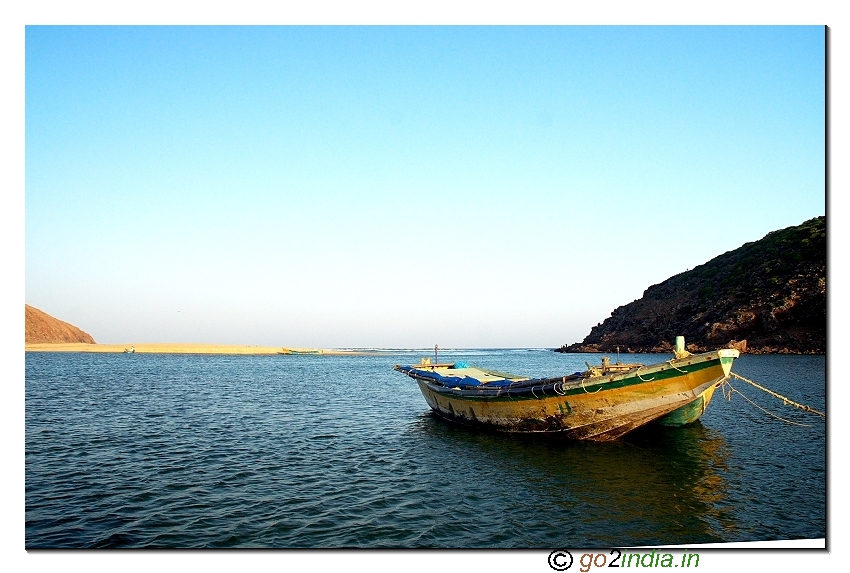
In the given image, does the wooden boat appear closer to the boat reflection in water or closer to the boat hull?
the boat hull

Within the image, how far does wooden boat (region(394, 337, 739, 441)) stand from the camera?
57.7 feet

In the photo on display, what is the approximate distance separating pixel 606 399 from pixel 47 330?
157289 millimetres

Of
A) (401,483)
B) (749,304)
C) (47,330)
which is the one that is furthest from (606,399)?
(47,330)

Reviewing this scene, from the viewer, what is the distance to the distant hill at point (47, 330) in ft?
390

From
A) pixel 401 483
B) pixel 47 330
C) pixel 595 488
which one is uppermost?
pixel 47 330

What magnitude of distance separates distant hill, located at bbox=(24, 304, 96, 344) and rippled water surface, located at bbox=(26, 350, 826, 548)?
374 ft

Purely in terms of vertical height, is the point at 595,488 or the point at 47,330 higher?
the point at 47,330

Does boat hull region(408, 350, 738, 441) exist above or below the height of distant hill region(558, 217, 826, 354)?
below

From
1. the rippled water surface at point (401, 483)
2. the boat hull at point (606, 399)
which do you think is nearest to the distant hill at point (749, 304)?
the boat hull at point (606, 399)

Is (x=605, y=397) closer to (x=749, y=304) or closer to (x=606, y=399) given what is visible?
(x=606, y=399)

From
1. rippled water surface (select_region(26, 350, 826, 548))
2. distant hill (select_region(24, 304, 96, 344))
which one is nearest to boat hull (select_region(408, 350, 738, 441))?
rippled water surface (select_region(26, 350, 826, 548))

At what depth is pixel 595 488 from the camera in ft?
47.7

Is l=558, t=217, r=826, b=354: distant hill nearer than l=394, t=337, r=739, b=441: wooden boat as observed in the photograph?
No
